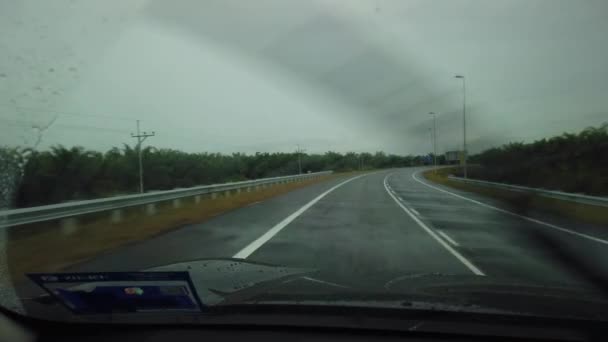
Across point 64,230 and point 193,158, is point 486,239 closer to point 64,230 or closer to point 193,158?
→ point 64,230

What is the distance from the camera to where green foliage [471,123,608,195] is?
23.6 meters

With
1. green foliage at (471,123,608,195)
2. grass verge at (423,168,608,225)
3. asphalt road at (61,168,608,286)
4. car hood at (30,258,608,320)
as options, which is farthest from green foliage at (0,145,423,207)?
green foliage at (471,123,608,195)

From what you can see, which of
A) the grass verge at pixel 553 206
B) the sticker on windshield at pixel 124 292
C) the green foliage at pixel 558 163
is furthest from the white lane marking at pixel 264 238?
the green foliage at pixel 558 163

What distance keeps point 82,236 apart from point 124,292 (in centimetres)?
846

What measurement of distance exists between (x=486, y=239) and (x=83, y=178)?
18.7 m

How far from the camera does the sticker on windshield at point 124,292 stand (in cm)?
323

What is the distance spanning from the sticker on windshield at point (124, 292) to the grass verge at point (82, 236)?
3.65 meters

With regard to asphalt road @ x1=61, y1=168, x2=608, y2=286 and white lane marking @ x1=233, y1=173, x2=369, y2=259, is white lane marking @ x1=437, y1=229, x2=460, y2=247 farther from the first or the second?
white lane marking @ x1=233, y1=173, x2=369, y2=259

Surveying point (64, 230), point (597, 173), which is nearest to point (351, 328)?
point (64, 230)

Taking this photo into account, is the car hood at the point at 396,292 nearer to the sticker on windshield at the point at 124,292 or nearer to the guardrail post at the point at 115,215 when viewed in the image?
the sticker on windshield at the point at 124,292

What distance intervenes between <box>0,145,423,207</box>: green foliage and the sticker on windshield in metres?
6.87

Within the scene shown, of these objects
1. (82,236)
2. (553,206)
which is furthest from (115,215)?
(553,206)

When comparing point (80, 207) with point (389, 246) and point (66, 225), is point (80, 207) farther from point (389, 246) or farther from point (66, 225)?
point (389, 246)

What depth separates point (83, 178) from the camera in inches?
899
